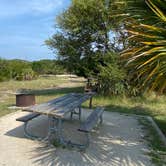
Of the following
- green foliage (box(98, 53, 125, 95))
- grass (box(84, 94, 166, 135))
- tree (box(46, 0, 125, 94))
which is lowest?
grass (box(84, 94, 166, 135))

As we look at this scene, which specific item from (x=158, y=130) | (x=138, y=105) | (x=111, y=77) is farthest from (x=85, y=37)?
(x=158, y=130)

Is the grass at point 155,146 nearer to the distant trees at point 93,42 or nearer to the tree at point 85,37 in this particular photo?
the distant trees at point 93,42

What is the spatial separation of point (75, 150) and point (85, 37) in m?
10.4

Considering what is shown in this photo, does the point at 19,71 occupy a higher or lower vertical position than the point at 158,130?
higher

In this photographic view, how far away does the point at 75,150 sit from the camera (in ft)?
18.4

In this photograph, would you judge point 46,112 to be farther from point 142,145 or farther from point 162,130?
point 162,130

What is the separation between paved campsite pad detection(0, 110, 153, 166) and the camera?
16.5ft

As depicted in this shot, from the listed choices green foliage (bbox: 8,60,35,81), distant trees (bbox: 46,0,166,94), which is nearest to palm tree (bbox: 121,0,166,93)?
distant trees (bbox: 46,0,166,94)

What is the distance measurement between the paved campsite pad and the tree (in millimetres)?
6905

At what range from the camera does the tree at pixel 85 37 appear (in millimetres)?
14531

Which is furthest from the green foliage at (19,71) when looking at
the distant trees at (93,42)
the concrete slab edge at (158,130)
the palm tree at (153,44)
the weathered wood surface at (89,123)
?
the palm tree at (153,44)

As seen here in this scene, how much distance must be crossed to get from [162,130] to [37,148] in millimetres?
3687

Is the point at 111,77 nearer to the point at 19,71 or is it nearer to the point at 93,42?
the point at 93,42

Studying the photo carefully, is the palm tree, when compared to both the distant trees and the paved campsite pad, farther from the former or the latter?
the distant trees
